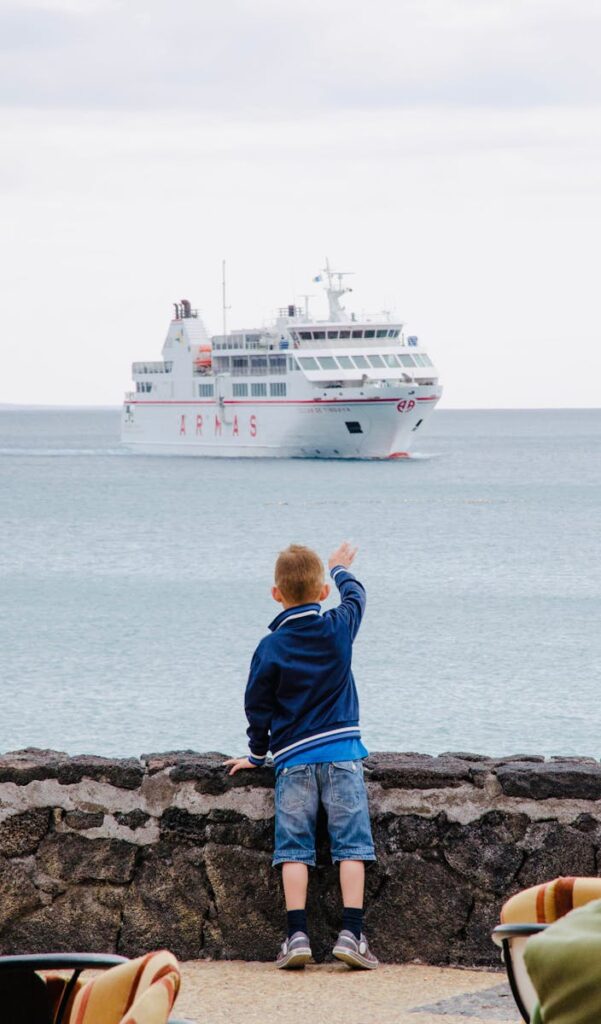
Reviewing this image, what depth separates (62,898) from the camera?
3.96 m

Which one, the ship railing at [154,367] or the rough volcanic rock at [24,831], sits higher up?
the ship railing at [154,367]

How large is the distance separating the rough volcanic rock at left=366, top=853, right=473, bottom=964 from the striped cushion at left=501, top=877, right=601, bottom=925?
140 cm

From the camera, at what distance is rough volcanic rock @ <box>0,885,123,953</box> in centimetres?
395

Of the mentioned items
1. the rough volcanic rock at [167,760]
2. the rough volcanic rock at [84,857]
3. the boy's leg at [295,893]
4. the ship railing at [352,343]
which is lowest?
the boy's leg at [295,893]

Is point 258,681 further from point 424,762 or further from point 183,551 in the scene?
point 183,551

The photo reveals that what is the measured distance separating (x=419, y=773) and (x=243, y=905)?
60 cm

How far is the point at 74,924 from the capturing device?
156 inches

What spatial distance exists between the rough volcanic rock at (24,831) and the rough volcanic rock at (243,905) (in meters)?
0.45

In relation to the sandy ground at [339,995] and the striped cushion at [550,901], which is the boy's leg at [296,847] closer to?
the sandy ground at [339,995]

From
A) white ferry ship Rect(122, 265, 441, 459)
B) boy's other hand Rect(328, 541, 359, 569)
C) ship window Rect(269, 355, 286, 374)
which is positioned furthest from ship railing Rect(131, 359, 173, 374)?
boy's other hand Rect(328, 541, 359, 569)

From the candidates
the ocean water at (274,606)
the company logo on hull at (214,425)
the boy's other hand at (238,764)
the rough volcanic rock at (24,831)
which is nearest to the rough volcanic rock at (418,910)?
the boy's other hand at (238,764)

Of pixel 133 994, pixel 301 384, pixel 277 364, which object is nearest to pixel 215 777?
pixel 133 994

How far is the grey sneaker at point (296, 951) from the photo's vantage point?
3.76m

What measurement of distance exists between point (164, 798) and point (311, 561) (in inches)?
29.8
